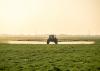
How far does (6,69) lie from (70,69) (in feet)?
13.8

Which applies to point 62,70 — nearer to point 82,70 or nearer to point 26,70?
point 82,70

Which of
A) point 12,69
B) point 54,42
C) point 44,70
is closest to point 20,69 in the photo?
point 12,69

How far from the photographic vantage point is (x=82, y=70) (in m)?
14.2

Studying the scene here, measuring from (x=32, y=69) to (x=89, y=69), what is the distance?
3721 mm

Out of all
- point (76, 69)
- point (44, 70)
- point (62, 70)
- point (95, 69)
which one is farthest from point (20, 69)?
point (95, 69)

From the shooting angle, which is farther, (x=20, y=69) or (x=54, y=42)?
(x=54, y=42)

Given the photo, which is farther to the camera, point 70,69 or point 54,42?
point 54,42

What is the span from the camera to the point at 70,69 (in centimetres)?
1473

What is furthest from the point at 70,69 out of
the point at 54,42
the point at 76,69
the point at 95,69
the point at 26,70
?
the point at 54,42

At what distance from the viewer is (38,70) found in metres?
14.3

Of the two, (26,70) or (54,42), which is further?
(54,42)

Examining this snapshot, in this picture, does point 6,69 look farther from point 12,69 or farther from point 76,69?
point 76,69

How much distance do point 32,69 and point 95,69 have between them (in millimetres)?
4125

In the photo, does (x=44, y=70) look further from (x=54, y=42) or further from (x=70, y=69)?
(x=54, y=42)
